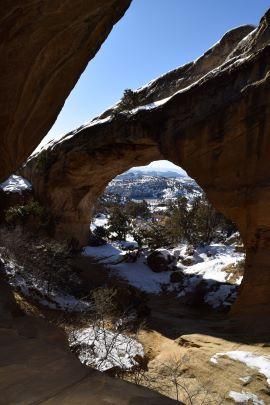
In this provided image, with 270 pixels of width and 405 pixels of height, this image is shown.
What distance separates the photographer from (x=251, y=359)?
8.09m

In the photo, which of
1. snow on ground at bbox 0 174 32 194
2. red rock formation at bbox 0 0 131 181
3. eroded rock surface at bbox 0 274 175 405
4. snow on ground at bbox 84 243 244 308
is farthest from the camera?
snow on ground at bbox 0 174 32 194

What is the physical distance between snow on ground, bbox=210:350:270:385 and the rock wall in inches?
137

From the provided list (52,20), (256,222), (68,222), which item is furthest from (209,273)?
(52,20)

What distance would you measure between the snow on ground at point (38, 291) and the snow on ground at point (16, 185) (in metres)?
9.69

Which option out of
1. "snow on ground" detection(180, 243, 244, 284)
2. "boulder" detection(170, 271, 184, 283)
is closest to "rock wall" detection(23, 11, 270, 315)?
"snow on ground" detection(180, 243, 244, 284)

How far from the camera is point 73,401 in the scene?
7.14 feet

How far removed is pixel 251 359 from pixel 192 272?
1138cm

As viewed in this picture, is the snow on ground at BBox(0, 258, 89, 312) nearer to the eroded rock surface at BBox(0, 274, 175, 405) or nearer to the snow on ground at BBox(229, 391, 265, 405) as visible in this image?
the snow on ground at BBox(229, 391, 265, 405)

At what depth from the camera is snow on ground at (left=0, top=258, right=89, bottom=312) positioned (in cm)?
1330

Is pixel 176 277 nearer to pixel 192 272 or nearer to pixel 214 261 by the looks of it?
pixel 192 272

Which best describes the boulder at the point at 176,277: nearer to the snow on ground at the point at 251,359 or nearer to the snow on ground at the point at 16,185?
the snow on ground at the point at 251,359

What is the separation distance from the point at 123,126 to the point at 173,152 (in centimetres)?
358

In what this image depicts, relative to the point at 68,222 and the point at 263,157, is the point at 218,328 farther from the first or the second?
the point at 68,222

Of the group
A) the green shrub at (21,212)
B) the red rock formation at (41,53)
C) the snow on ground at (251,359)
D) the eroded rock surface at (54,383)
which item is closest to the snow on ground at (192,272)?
the green shrub at (21,212)
